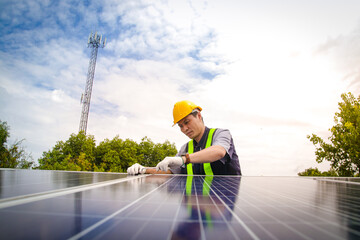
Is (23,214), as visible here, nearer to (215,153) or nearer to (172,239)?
(172,239)

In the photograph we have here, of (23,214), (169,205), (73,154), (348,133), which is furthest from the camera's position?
(73,154)

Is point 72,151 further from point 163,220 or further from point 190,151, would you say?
point 163,220

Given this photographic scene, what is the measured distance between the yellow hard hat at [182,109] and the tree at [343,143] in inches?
793

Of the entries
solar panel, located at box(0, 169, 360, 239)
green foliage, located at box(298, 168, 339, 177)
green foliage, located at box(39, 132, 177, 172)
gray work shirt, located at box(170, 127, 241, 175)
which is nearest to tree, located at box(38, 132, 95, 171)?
green foliage, located at box(39, 132, 177, 172)

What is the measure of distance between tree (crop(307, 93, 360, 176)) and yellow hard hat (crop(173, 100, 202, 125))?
20133 mm

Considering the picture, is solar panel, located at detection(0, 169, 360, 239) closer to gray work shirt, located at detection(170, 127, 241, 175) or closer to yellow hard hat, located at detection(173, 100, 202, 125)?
gray work shirt, located at detection(170, 127, 241, 175)

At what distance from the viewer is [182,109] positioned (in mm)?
5891

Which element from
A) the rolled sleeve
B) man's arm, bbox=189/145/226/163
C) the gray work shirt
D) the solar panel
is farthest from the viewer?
the gray work shirt

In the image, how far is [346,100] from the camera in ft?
71.0

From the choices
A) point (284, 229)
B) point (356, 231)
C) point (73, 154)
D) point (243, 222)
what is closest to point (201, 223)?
point (243, 222)

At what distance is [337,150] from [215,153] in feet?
72.3

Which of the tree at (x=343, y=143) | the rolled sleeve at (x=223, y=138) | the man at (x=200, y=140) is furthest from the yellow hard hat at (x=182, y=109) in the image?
the tree at (x=343, y=143)

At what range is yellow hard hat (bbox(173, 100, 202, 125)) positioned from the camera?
19.2 feet

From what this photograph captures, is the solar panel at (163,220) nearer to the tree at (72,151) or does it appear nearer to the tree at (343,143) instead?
the tree at (343,143)
